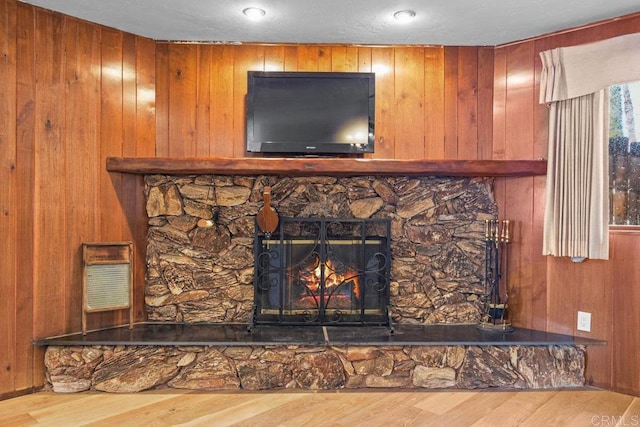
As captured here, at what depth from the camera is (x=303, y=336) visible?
2273mm

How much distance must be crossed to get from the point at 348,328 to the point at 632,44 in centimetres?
235

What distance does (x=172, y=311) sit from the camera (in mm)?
2559

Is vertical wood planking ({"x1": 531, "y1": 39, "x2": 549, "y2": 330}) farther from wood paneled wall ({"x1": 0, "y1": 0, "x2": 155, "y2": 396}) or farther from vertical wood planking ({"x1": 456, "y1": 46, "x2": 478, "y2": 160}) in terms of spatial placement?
wood paneled wall ({"x1": 0, "y1": 0, "x2": 155, "y2": 396})

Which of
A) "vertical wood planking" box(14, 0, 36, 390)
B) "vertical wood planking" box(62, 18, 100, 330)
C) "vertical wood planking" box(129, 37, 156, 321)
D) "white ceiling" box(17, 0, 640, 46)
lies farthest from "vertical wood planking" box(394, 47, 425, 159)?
"vertical wood planking" box(14, 0, 36, 390)

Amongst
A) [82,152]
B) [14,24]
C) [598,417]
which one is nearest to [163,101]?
[82,152]

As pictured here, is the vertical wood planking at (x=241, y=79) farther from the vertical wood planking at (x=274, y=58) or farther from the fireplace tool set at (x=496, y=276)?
the fireplace tool set at (x=496, y=276)

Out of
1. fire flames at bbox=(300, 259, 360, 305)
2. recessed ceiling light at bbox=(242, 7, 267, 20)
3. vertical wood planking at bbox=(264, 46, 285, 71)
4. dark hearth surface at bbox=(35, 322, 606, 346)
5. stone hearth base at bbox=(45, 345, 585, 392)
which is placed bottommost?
stone hearth base at bbox=(45, 345, 585, 392)

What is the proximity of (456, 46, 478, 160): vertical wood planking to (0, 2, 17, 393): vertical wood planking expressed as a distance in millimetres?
2732

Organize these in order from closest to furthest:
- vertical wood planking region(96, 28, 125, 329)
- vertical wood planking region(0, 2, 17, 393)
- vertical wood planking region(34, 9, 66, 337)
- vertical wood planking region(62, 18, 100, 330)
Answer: vertical wood planking region(0, 2, 17, 393) → vertical wood planking region(34, 9, 66, 337) → vertical wood planking region(62, 18, 100, 330) → vertical wood planking region(96, 28, 125, 329)

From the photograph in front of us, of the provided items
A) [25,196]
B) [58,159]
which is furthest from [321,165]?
[25,196]

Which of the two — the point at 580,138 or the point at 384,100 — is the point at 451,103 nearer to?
the point at 384,100

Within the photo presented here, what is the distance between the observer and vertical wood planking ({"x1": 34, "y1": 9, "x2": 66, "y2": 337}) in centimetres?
218

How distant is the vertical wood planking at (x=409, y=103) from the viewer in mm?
2615

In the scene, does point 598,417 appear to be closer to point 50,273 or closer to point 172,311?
point 172,311
